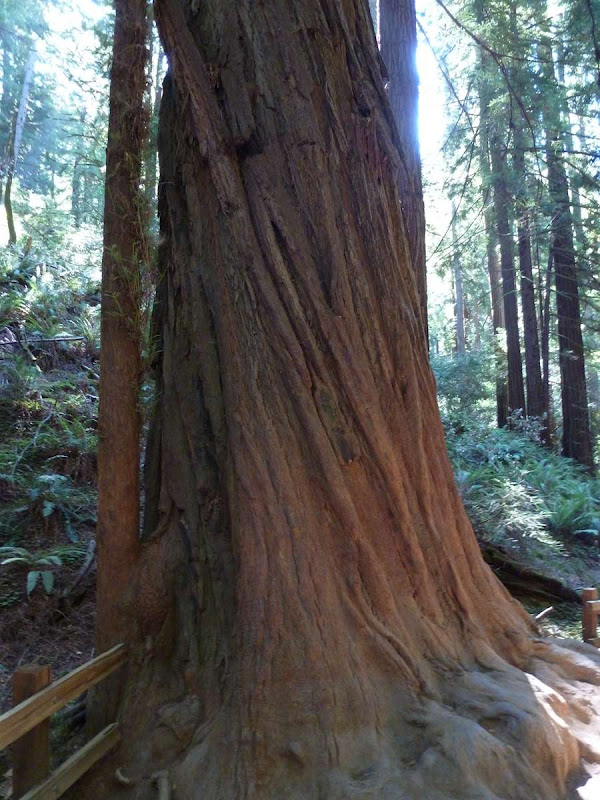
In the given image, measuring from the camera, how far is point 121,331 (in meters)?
4.57

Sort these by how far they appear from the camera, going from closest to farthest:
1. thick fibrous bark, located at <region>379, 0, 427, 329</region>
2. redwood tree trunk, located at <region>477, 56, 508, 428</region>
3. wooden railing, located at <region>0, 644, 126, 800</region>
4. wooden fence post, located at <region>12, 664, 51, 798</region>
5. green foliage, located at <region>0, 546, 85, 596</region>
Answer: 1. wooden railing, located at <region>0, 644, 126, 800</region>
2. wooden fence post, located at <region>12, 664, 51, 798</region>
3. green foliage, located at <region>0, 546, 85, 596</region>
4. thick fibrous bark, located at <region>379, 0, 427, 329</region>
5. redwood tree trunk, located at <region>477, 56, 508, 428</region>

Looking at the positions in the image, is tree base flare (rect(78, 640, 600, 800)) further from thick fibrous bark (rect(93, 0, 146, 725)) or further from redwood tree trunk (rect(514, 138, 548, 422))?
redwood tree trunk (rect(514, 138, 548, 422))

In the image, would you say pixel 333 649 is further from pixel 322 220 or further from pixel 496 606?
pixel 322 220

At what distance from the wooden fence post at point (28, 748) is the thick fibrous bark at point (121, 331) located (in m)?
0.88

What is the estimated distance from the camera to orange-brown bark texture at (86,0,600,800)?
3486 millimetres

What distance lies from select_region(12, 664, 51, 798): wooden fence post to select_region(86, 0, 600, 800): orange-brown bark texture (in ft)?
1.62

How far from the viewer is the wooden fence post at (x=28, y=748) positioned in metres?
3.34

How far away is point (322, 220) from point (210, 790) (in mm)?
3321

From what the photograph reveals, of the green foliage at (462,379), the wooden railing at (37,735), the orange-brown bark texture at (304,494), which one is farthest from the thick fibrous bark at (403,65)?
the green foliage at (462,379)

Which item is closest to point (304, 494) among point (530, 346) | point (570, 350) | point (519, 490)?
point (519, 490)

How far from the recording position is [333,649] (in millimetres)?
3686

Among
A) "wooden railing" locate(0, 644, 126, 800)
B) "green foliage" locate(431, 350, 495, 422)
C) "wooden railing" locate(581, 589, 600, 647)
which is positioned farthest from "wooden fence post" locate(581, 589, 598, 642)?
Result: "green foliage" locate(431, 350, 495, 422)

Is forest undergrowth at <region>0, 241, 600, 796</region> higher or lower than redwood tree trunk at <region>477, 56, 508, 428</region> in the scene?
lower

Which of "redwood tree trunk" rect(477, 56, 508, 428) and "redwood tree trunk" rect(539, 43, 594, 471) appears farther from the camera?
"redwood tree trunk" rect(539, 43, 594, 471)
